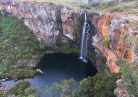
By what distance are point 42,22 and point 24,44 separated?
32.1ft

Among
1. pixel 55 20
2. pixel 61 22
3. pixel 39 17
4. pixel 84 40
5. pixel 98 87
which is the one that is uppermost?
pixel 39 17

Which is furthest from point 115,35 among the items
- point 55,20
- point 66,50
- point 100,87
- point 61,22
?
point 55,20

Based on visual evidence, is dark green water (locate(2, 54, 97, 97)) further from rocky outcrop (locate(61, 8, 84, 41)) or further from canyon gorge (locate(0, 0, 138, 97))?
rocky outcrop (locate(61, 8, 84, 41))

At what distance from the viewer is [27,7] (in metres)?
37.3

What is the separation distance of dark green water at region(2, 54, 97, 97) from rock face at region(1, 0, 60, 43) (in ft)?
27.4

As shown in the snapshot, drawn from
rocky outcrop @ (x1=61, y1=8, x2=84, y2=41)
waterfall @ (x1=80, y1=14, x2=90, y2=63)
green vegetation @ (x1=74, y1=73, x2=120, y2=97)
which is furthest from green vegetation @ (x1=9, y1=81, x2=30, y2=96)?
rocky outcrop @ (x1=61, y1=8, x2=84, y2=41)

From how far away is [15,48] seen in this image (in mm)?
35219

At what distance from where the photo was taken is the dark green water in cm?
2577

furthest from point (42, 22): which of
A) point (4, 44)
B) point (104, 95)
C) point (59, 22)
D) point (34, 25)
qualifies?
point (104, 95)

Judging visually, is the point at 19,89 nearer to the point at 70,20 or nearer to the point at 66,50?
the point at 66,50

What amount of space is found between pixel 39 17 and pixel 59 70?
20.0m

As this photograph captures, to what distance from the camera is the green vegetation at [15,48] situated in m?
28.3

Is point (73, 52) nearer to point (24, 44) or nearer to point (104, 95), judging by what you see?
point (24, 44)

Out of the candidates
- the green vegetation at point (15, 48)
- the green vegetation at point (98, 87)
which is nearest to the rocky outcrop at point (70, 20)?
the green vegetation at point (15, 48)
